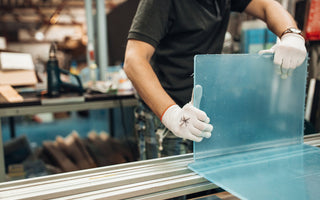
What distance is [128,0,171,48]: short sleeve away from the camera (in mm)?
889

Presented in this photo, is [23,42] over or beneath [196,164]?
over

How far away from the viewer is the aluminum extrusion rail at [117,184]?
583 millimetres

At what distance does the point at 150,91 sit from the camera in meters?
0.85

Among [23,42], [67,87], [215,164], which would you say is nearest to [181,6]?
[215,164]

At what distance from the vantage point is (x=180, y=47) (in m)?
1.04

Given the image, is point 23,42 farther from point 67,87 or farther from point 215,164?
point 215,164

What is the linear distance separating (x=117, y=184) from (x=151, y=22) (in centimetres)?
57

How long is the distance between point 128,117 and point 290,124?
1.98m

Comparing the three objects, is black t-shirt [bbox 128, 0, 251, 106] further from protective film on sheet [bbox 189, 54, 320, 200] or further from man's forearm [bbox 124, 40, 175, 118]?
protective film on sheet [bbox 189, 54, 320, 200]

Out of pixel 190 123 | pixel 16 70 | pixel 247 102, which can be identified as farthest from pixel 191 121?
pixel 16 70

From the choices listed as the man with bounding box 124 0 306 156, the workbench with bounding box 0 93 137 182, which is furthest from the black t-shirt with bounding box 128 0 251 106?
the workbench with bounding box 0 93 137 182

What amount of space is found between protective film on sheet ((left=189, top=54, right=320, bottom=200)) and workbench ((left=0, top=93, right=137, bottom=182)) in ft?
4.07

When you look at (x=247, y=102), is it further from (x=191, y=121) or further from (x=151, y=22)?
(x=151, y=22)

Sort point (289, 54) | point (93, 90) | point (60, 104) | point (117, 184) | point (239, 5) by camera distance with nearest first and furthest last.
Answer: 1. point (117, 184)
2. point (289, 54)
3. point (239, 5)
4. point (60, 104)
5. point (93, 90)
